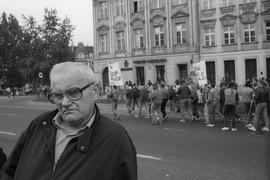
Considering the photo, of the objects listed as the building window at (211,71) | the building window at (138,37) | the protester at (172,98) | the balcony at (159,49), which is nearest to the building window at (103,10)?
the building window at (138,37)

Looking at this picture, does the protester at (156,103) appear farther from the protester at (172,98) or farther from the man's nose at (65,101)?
the man's nose at (65,101)

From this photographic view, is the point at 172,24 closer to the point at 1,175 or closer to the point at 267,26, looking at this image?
the point at 267,26

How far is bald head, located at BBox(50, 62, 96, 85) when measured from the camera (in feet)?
8.79

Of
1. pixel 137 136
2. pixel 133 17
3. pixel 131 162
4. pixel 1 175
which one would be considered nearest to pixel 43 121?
pixel 1 175

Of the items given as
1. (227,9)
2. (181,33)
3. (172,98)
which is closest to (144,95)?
(172,98)

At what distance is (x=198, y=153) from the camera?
8.98 m

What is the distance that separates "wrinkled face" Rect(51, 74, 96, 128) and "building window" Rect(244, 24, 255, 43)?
110ft

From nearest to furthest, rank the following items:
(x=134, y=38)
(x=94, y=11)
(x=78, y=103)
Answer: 1. (x=78, y=103)
2. (x=134, y=38)
3. (x=94, y=11)

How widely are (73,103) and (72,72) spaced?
0.70ft

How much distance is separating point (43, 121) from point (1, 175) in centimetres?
47

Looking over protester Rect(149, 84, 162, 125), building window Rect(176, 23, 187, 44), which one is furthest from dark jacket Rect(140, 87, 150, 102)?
building window Rect(176, 23, 187, 44)

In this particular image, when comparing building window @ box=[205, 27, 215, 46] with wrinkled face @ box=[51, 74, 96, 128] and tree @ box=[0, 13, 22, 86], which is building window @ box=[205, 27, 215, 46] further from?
tree @ box=[0, 13, 22, 86]

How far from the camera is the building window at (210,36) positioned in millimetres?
36188

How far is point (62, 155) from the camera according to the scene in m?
2.47
